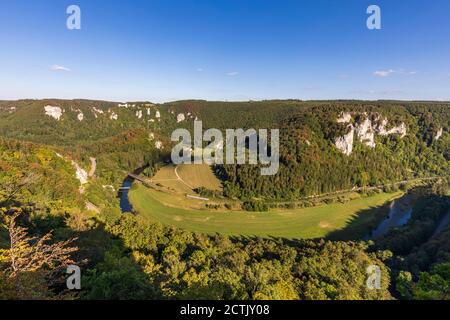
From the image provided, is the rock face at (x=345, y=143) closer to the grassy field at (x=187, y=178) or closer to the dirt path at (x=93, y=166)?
the grassy field at (x=187, y=178)

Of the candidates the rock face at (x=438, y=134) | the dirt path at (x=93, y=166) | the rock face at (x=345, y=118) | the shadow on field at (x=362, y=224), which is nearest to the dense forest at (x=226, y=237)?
the rock face at (x=438, y=134)

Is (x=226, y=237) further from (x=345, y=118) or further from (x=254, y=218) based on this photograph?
(x=345, y=118)

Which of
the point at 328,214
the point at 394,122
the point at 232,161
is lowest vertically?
the point at 328,214

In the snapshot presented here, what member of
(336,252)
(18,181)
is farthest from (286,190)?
(18,181)

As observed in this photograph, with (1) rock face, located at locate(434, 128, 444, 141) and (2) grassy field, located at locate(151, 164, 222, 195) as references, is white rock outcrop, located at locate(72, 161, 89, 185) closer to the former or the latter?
(2) grassy field, located at locate(151, 164, 222, 195)

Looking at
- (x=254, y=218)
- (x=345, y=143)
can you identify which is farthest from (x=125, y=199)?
(x=345, y=143)
